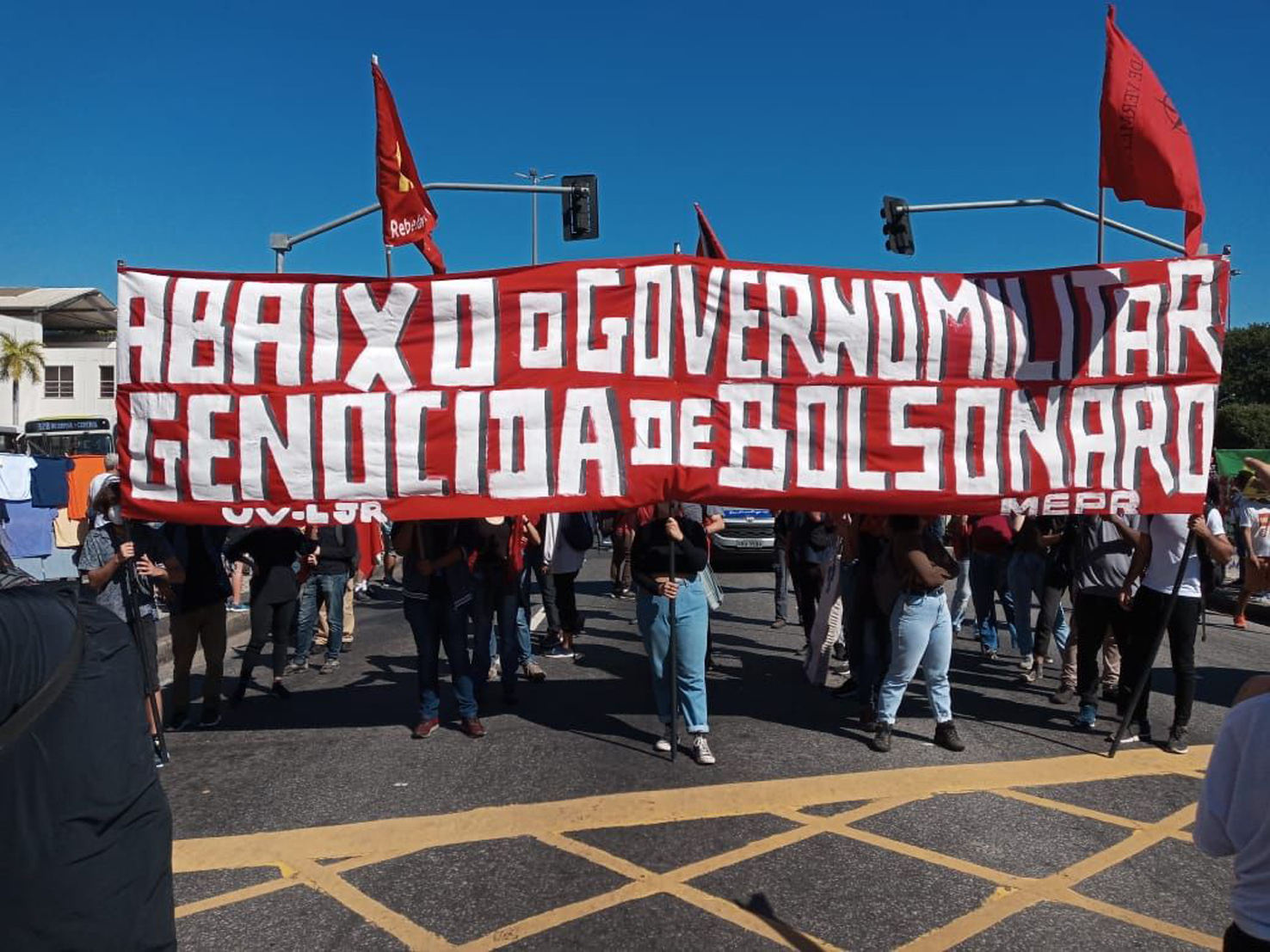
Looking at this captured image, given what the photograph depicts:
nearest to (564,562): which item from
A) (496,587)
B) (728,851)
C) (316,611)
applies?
(496,587)

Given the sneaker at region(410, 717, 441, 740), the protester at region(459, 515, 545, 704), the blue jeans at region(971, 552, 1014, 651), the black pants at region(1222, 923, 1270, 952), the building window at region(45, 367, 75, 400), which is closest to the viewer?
the black pants at region(1222, 923, 1270, 952)

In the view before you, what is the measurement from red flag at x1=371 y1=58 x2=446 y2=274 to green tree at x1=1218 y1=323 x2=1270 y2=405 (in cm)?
6480

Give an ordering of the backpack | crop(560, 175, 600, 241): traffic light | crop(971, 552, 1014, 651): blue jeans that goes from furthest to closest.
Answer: crop(560, 175, 600, 241): traffic light → the backpack → crop(971, 552, 1014, 651): blue jeans

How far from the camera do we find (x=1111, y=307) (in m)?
5.73

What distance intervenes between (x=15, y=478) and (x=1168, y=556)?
14.6 metres

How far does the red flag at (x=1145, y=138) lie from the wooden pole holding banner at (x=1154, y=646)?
1780mm

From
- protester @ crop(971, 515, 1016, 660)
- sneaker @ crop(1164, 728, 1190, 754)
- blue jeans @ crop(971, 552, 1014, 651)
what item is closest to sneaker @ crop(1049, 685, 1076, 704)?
protester @ crop(971, 515, 1016, 660)

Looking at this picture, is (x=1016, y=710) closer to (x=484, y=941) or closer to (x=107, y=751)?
(x=484, y=941)

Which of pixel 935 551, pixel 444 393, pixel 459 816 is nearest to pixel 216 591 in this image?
pixel 444 393

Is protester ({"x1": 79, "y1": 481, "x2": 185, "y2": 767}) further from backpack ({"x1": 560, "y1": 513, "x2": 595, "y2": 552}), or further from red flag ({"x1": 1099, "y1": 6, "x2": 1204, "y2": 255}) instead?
red flag ({"x1": 1099, "y1": 6, "x2": 1204, "y2": 255})

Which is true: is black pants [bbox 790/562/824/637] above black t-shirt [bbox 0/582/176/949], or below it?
below

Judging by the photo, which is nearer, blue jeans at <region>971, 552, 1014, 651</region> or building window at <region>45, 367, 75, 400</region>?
blue jeans at <region>971, 552, 1014, 651</region>

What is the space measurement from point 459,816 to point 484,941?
1321mm

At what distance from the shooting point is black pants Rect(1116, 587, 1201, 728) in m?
6.12
